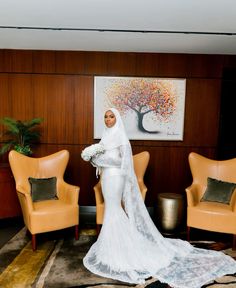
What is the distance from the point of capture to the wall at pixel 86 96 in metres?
4.74

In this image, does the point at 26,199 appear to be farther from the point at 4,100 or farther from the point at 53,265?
the point at 4,100

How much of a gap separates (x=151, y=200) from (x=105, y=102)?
1939 millimetres

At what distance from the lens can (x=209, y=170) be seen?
428cm

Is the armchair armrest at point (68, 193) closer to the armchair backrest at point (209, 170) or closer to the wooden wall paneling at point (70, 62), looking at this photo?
the armchair backrest at point (209, 170)

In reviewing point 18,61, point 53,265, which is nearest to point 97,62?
point 18,61

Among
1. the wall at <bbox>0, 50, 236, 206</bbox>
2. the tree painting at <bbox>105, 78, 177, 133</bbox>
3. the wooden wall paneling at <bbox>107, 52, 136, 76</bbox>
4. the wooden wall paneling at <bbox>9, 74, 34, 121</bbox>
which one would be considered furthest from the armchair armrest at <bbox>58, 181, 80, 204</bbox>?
the wooden wall paneling at <bbox>107, 52, 136, 76</bbox>

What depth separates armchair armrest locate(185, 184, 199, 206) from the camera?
3864 millimetres

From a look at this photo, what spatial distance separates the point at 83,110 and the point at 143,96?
1061 millimetres

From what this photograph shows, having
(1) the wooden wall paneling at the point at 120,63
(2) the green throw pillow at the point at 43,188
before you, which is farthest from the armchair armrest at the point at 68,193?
(1) the wooden wall paneling at the point at 120,63

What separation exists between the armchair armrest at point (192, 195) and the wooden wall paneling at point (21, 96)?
2.88 m

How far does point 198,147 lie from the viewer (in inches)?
194

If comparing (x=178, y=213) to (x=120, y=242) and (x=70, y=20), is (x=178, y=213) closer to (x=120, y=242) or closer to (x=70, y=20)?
(x=120, y=242)

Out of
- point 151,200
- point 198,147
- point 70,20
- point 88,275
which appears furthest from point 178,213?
point 70,20

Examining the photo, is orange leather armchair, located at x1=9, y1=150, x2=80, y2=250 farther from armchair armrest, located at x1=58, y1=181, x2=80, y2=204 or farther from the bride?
the bride
